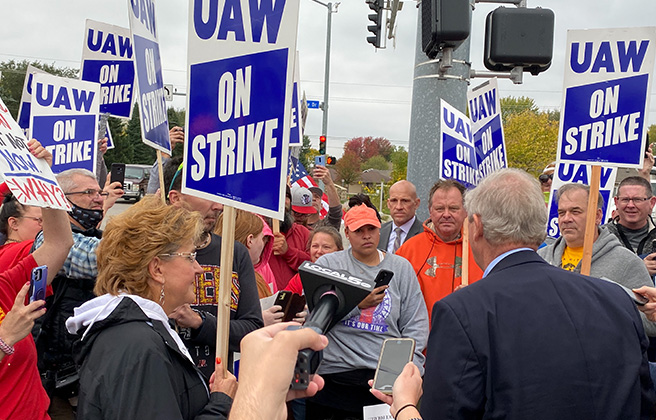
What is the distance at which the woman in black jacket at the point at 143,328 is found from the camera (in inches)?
74.6

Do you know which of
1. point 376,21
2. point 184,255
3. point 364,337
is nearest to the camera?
point 184,255

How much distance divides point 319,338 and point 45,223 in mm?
2254

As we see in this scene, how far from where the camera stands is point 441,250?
4434 mm

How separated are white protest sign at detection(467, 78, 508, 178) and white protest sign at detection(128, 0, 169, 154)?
2.72 metres

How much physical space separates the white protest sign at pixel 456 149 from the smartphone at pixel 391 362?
238 centimetres

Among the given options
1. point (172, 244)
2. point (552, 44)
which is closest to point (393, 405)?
point (172, 244)

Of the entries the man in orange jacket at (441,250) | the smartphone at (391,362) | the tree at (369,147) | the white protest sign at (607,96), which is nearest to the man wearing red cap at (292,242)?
the man in orange jacket at (441,250)

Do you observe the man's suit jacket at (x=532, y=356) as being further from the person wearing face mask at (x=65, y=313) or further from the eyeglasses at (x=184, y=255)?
the person wearing face mask at (x=65, y=313)

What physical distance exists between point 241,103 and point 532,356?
1515mm

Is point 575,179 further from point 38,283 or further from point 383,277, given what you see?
point 38,283

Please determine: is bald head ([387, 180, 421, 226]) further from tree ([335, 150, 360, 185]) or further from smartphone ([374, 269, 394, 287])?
tree ([335, 150, 360, 185])

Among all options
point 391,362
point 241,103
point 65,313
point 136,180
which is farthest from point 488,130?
point 136,180

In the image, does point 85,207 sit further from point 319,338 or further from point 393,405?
point 319,338

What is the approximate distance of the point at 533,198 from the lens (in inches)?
89.8
